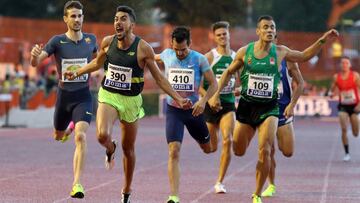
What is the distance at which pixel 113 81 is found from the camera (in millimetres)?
13969

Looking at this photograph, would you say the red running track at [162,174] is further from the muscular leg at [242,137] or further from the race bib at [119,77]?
the race bib at [119,77]

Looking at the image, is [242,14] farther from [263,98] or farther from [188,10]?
[263,98]

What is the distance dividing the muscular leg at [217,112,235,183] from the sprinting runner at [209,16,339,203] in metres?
1.77

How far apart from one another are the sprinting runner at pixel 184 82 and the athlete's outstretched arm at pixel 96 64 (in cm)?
99

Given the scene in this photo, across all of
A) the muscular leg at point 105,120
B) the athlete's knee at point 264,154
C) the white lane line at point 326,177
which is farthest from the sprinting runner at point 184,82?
the white lane line at point 326,177

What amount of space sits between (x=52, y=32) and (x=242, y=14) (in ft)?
61.4

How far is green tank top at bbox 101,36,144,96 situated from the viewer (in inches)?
545

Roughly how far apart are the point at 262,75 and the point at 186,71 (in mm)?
937

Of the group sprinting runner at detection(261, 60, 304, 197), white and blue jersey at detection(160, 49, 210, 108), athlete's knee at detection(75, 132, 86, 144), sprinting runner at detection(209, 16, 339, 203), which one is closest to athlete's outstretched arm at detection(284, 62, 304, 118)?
sprinting runner at detection(261, 60, 304, 197)

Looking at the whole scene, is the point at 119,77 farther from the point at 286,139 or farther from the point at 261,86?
the point at 286,139

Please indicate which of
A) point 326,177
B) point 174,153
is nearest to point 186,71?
point 174,153

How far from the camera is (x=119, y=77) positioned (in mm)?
13898

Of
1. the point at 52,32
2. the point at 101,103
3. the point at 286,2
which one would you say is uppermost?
the point at 286,2

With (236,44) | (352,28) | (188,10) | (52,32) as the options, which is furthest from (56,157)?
(352,28)
